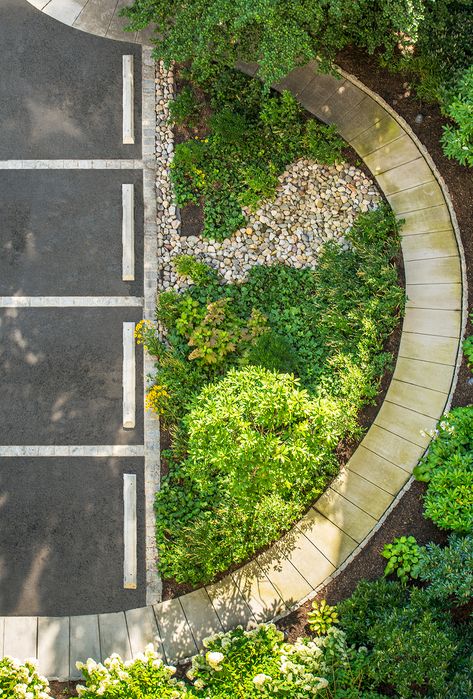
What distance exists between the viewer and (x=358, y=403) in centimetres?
1202

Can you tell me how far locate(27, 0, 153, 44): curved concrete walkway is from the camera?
14.3 m

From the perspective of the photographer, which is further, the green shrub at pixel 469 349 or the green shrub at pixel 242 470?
the green shrub at pixel 469 349

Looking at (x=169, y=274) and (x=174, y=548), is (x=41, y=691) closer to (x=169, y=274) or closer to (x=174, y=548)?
(x=174, y=548)

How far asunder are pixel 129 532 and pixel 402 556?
445 cm

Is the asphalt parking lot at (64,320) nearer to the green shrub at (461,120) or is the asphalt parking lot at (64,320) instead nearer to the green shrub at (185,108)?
the green shrub at (185,108)

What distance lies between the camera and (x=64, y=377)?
1289cm

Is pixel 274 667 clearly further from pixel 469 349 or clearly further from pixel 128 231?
pixel 128 231

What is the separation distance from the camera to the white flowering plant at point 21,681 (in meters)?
10.4

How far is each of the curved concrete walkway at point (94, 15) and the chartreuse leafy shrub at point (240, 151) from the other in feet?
7.06

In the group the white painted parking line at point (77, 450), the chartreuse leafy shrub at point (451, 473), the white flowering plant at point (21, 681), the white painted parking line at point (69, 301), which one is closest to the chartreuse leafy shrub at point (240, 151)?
the white painted parking line at point (69, 301)

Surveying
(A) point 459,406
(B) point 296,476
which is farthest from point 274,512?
(A) point 459,406

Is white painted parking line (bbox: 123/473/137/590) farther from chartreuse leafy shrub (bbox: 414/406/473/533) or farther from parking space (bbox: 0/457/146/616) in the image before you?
chartreuse leafy shrub (bbox: 414/406/473/533)

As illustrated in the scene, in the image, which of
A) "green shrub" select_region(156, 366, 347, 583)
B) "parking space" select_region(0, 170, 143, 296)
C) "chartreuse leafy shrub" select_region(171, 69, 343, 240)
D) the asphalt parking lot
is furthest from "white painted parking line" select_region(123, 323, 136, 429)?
"chartreuse leafy shrub" select_region(171, 69, 343, 240)

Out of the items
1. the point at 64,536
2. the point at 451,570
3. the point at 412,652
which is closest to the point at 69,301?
the point at 64,536
